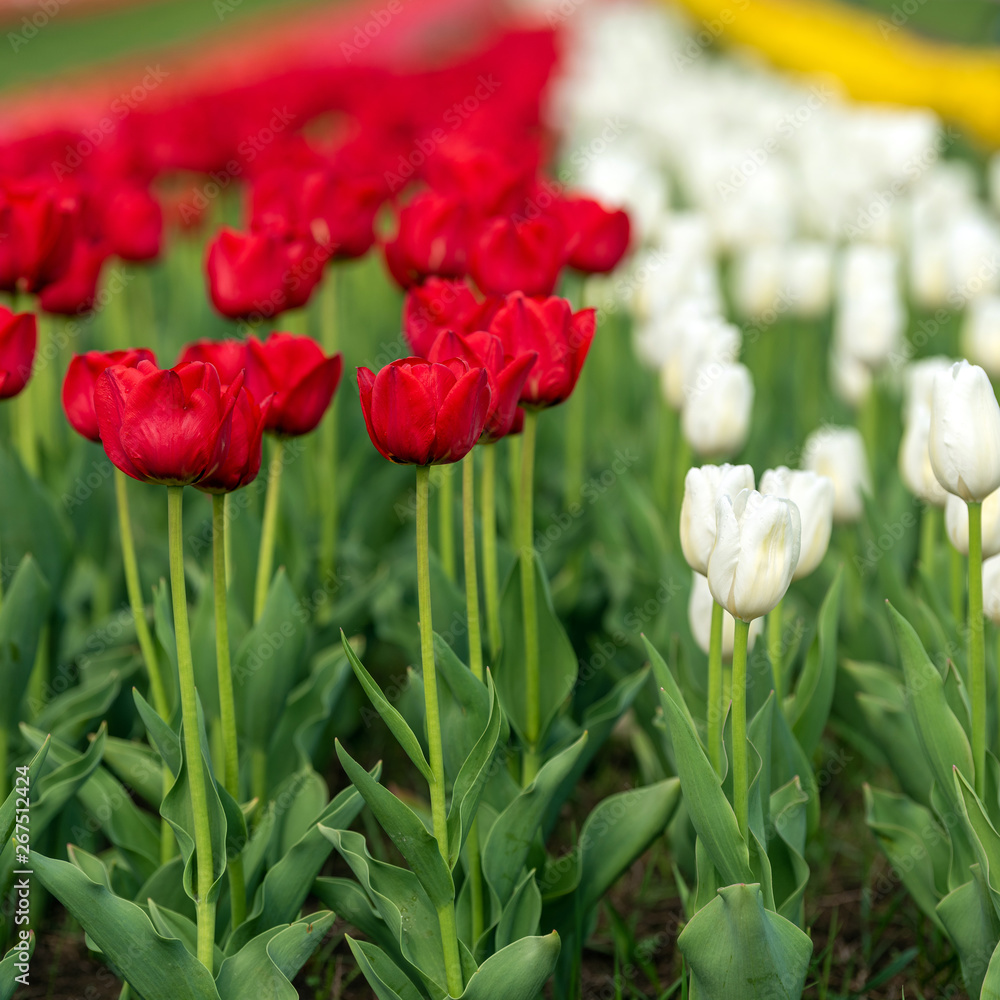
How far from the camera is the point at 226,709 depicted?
5.68 ft

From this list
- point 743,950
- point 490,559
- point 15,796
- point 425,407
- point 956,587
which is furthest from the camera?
point 956,587

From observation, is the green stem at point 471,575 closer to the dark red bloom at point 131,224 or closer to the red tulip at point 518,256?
the red tulip at point 518,256

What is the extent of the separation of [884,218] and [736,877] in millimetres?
3113

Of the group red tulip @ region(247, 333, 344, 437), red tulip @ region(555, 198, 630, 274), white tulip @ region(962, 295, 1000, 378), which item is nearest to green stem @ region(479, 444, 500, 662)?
red tulip @ region(247, 333, 344, 437)

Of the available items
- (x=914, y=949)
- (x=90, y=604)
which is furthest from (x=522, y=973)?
(x=90, y=604)

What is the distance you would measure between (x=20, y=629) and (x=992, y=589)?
156 centimetres

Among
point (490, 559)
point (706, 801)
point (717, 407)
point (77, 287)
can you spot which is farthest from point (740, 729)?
point (77, 287)

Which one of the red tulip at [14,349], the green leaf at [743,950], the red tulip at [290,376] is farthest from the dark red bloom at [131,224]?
the green leaf at [743,950]

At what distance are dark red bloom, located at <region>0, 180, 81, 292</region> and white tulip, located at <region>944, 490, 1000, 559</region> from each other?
157cm

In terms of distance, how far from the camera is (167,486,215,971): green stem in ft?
4.99

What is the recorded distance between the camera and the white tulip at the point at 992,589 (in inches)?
72.2

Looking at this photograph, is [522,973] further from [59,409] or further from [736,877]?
[59,409]

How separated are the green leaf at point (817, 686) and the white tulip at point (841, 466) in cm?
40

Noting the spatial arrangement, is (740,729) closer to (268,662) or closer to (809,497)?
(809,497)
